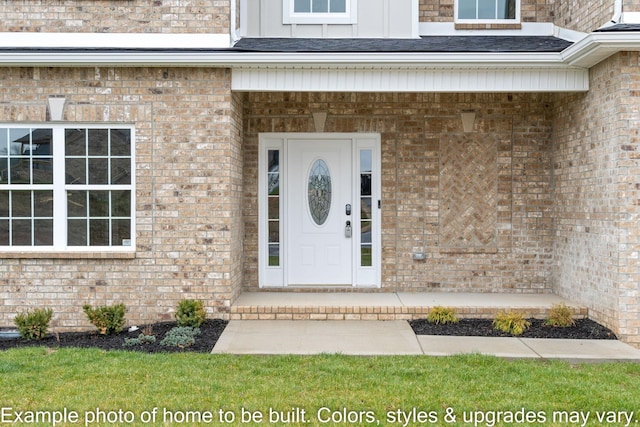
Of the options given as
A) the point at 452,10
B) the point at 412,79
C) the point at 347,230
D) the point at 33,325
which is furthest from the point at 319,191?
the point at 33,325

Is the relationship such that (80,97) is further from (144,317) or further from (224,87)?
(144,317)

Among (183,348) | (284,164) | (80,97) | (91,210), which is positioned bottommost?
(183,348)

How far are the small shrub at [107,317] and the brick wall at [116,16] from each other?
3692mm

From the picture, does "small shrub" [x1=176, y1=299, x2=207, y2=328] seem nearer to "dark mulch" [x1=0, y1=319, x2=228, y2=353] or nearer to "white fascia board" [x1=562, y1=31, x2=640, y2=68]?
"dark mulch" [x1=0, y1=319, x2=228, y2=353]

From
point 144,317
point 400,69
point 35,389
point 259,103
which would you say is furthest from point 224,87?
point 35,389

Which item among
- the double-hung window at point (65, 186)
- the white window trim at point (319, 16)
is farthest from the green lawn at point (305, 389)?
the white window trim at point (319, 16)

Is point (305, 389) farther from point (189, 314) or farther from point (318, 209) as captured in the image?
point (318, 209)

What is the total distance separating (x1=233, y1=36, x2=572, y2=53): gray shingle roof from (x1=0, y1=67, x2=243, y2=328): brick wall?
99 cm

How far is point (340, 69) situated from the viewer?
8688 mm

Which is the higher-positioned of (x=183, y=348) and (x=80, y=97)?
(x=80, y=97)

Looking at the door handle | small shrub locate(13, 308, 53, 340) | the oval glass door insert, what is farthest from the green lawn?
the oval glass door insert

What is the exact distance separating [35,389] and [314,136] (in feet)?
19.2

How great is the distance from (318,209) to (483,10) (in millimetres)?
4131

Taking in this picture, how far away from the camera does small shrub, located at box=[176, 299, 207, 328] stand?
8203 mm
